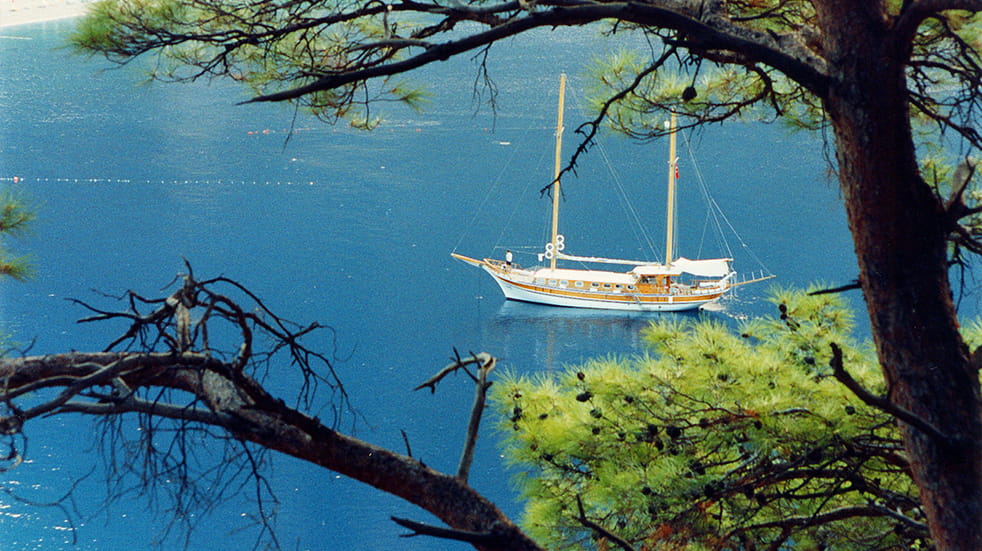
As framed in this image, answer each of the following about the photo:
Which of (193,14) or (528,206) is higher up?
(528,206)

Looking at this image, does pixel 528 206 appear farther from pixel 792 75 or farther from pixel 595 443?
pixel 792 75

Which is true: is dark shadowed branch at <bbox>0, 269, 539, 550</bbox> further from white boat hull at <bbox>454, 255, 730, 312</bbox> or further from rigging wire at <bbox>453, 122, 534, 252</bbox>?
rigging wire at <bbox>453, 122, 534, 252</bbox>

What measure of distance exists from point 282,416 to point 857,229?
103 cm

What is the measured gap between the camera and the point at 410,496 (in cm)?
133

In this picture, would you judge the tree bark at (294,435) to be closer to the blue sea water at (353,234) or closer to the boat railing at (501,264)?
the blue sea water at (353,234)

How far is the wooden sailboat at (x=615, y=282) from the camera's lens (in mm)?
12516

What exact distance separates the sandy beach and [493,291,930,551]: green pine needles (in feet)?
73.2

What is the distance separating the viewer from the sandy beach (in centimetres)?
2233

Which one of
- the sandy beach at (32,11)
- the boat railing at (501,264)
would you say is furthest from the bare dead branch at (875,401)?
the sandy beach at (32,11)

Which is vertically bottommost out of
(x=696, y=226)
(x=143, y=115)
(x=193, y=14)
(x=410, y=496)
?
(x=410, y=496)

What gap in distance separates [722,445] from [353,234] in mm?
10932

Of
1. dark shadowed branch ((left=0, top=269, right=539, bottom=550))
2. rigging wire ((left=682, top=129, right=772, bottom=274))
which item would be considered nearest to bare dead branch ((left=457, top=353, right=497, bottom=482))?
dark shadowed branch ((left=0, top=269, right=539, bottom=550))

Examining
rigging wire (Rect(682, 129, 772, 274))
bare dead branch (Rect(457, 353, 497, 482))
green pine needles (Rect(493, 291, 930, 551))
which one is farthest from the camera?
rigging wire (Rect(682, 129, 772, 274))

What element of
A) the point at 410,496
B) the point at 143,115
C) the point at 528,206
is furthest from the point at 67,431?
the point at 143,115
